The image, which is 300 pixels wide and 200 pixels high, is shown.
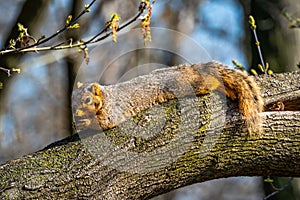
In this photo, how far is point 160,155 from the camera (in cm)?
190

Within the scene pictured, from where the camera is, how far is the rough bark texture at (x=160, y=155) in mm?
1776

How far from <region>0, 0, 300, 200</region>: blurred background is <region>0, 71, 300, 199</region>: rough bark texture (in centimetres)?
135

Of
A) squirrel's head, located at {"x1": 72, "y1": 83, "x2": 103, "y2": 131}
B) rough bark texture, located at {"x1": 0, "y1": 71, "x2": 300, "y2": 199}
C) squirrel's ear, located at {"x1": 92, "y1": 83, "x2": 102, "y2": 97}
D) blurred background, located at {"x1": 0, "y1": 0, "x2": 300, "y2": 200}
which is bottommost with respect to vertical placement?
rough bark texture, located at {"x1": 0, "y1": 71, "x2": 300, "y2": 199}

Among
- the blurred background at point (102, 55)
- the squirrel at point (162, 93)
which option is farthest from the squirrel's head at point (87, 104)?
the blurred background at point (102, 55)

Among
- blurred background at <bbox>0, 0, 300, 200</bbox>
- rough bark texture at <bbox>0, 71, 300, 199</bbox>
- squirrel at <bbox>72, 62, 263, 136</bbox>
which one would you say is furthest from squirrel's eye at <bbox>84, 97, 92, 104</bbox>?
blurred background at <bbox>0, 0, 300, 200</bbox>

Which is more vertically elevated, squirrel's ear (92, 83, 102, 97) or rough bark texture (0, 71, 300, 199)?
squirrel's ear (92, 83, 102, 97)

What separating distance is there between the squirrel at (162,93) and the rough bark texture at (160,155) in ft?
0.14

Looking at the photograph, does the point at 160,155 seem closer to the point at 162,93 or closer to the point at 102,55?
the point at 162,93

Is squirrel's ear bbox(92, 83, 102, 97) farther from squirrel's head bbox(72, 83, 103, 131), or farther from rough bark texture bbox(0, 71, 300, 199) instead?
rough bark texture bbox(0, 71, 300, 199)

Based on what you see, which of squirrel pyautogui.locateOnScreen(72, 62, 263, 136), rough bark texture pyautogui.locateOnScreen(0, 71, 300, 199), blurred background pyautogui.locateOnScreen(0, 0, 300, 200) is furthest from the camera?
blurred background pyautogui.locateOnScreen(0, 0, 300, 200)

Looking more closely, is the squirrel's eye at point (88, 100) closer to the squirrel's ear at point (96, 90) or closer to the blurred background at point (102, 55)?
the squirrel's ear at point (96, 90)

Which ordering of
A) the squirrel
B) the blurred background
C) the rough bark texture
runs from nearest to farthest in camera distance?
the rough bark texture < the squirrel < the blurred background

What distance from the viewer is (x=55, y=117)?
6047 millimetres

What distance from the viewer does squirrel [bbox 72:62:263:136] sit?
205 centimetres
